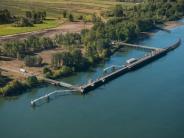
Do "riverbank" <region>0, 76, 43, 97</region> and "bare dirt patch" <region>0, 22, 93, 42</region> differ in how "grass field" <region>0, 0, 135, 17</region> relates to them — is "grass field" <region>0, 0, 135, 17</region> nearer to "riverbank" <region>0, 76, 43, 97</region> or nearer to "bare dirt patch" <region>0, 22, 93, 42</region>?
"bare dirt patch" <region>0, 22, 93, 42</region>

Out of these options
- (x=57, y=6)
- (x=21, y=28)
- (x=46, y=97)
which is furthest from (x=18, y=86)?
(x=57, y=6)

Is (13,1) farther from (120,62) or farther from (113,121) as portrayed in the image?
(113,121)

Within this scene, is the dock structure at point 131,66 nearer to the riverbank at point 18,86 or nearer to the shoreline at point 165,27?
the riverbank at point 18,86

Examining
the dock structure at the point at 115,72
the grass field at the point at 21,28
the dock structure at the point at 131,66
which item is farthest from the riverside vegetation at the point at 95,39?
the grass field at the point at 21,28

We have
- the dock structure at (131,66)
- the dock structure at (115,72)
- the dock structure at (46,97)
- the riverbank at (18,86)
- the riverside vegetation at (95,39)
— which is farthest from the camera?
the riverside vegetation at (95,39)

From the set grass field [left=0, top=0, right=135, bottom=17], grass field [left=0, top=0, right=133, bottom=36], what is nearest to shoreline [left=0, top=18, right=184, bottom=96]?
grass field [left=0, top=0, right=133, bottom=36]

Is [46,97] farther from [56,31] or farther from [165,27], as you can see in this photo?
[165,27]

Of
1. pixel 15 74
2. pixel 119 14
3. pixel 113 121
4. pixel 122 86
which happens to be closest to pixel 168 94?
pixel 122 86
